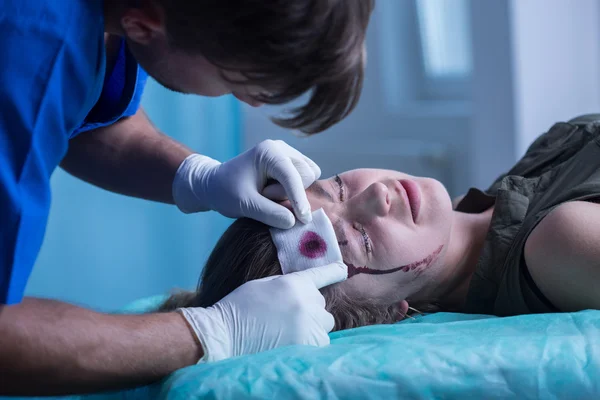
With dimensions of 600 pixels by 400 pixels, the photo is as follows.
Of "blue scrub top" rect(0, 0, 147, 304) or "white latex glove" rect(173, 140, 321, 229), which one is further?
"white latex glove" rect(173, 140, 321, 229)

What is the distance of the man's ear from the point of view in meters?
1.05

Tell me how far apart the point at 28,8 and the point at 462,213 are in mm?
1094

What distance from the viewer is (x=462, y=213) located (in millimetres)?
1688


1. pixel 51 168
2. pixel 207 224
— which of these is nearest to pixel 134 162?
pixel 51 168

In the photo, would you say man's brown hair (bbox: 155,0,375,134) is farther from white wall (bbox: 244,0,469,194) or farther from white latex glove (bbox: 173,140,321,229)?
white wall (bbox: 244,0,469,194)

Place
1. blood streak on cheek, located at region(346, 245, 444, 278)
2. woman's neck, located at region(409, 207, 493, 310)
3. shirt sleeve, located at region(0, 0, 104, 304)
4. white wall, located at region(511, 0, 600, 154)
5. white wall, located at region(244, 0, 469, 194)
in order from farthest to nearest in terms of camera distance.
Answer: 1. white wall, located at region(244, 0, 469, 194)
2. white wall, located at region(511, 0, 600, 154)
3. woman's neck, located at region(409, 207, 493, 310)
4. blood streak on cheek, located at region(346, 245, 444, 278)
5. shirt sleeve, located at region(0, 0, 104, 304)

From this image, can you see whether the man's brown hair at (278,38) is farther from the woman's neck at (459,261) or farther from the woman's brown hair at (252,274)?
the woman's neck at (459,261)

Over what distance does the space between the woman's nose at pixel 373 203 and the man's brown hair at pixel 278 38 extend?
44cm

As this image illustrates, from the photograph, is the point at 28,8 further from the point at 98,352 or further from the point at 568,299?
the point at 568,299

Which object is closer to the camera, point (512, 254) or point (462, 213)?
point (512, 254)

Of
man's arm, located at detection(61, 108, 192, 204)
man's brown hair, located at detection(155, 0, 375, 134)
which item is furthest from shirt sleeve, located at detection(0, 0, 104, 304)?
man's arm, located at detection(61, 108, 192, 204)

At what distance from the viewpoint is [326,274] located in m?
1.39

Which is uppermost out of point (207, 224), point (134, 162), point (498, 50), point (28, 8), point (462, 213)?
point (28, 8)

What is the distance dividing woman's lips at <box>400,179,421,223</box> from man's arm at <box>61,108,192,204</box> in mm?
553
